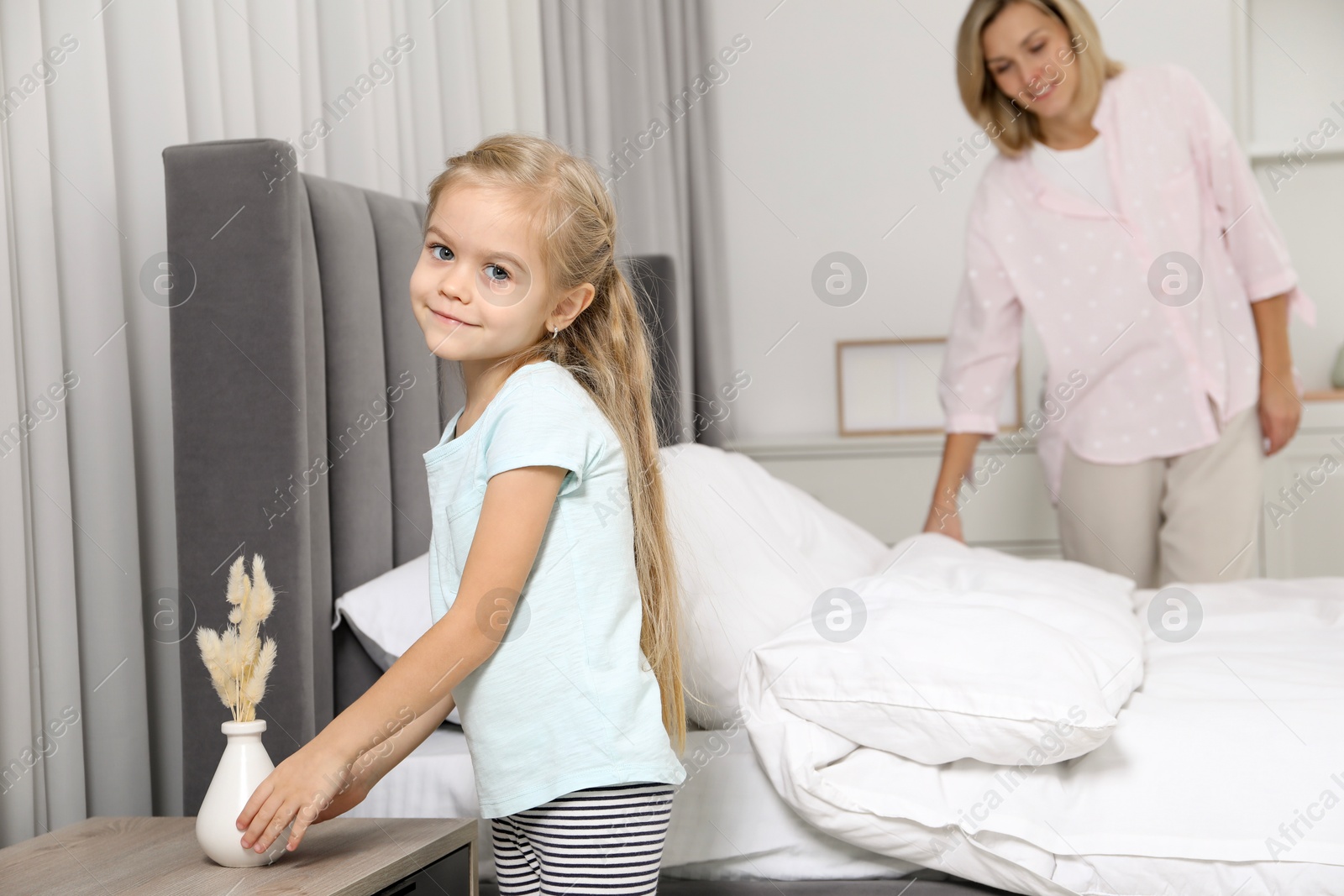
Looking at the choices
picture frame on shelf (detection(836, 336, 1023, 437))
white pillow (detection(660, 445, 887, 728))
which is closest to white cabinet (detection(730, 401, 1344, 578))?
picture frame on shelf (detection(836, 336, 1023, 437))

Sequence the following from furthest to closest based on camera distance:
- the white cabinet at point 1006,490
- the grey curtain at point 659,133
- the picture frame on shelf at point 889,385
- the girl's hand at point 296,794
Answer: the picture frame on shelf at point 889,385 < the white cabinet at point 1006,490 < the grey curtain at point 659,133 < the girl's hand at point 296,794

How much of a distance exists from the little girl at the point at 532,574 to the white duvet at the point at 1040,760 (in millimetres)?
237

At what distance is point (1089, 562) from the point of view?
6.73 ft

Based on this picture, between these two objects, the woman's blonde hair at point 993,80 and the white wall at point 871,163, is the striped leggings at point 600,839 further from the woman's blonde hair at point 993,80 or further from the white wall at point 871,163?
the white wall at point 871,163

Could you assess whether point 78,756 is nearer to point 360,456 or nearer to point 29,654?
point 29,654

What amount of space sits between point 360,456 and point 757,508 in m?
0.53

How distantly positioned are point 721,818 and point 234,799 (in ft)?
1.61

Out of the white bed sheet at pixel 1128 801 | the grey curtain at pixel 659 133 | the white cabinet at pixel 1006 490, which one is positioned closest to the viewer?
the white bed sheet at pixel 1128 801

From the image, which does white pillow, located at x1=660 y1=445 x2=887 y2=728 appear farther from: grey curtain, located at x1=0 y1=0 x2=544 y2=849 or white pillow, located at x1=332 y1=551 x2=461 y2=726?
grey curtain, located at x1=0 y1=0 x2=544 y2=849

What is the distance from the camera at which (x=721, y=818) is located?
1.15 m

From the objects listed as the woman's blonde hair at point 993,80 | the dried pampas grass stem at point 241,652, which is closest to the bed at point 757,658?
the dried pampas grass stem at point 241,652

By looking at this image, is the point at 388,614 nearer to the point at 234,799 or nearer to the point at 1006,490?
the point at 234,799

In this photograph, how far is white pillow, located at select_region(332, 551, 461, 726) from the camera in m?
1.29

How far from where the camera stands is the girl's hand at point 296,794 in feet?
2.48
